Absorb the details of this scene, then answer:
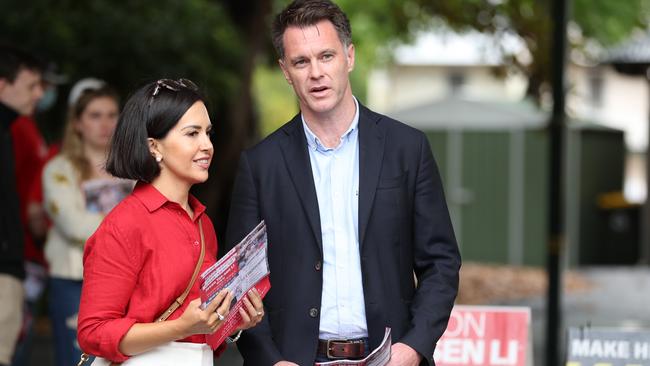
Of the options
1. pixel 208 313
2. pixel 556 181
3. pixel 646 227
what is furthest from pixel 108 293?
pixel 646 227

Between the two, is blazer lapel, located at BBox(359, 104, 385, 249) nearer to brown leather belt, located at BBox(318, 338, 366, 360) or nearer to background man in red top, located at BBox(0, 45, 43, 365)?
brown leather belt, located at BBox(318, 338, 366, 360)

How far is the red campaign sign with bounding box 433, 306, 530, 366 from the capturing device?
5754mm

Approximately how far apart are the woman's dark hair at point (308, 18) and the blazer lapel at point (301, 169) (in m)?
0.26

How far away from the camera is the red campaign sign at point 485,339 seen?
5.75 meters

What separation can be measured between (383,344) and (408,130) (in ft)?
2.52

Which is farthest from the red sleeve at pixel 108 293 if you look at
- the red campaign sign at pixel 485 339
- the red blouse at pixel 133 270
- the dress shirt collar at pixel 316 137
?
the red campaign sign at pixel 485 339

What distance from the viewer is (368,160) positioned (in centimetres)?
396

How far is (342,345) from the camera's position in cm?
389

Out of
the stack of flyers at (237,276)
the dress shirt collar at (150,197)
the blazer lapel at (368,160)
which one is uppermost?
the blazer lapel at (368,160)

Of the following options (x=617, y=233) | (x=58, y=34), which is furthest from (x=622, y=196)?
(x=58, y=34)

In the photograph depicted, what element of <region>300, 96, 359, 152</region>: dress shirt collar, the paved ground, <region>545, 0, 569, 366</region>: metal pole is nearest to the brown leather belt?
<region>300, 96, 359, 152</region>: dress shirt collar

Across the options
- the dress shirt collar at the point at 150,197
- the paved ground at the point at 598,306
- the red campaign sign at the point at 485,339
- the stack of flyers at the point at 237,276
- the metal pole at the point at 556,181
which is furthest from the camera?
the paved ground at the point at 598,306

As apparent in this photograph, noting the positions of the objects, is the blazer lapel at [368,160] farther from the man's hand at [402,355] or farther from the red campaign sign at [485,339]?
the red campaign sign at [485,339]

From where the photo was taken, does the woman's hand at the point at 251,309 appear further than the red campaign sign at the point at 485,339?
No
